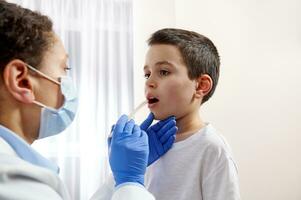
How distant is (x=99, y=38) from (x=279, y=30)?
1463mm

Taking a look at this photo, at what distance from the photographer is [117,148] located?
1.00 meters

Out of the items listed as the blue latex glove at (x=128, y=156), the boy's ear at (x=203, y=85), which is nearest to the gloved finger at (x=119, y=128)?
the blue latex glove at (x=128, y=156)

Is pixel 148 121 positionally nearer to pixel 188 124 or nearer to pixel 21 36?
A: pixel 188 124

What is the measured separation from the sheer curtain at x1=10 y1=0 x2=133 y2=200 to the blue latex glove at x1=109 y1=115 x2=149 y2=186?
1236mm

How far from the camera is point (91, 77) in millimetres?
2271

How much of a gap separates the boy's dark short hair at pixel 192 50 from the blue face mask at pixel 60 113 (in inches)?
16.2

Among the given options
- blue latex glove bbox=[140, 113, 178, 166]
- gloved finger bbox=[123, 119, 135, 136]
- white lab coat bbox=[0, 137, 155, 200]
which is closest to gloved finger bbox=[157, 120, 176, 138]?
blue latex glove bbox=[140, 113, 178, 166]

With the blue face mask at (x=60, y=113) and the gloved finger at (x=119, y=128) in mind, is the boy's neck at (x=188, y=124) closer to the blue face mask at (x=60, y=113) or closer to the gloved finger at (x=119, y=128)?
the gloved finger at (x=119, y=128)

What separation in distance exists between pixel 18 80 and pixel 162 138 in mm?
535

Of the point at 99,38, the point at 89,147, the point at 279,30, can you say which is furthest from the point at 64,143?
the point at 279,30

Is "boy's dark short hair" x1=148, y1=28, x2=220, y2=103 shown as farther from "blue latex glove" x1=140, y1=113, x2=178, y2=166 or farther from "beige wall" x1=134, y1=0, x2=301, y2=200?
"beige wall" x1=134, y1=0, x2=301, y2=200

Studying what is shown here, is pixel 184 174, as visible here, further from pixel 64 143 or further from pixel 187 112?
pixel 64 143

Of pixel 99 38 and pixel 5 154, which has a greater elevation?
pixel 99 38

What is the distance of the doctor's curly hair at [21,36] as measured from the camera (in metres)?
0.70
